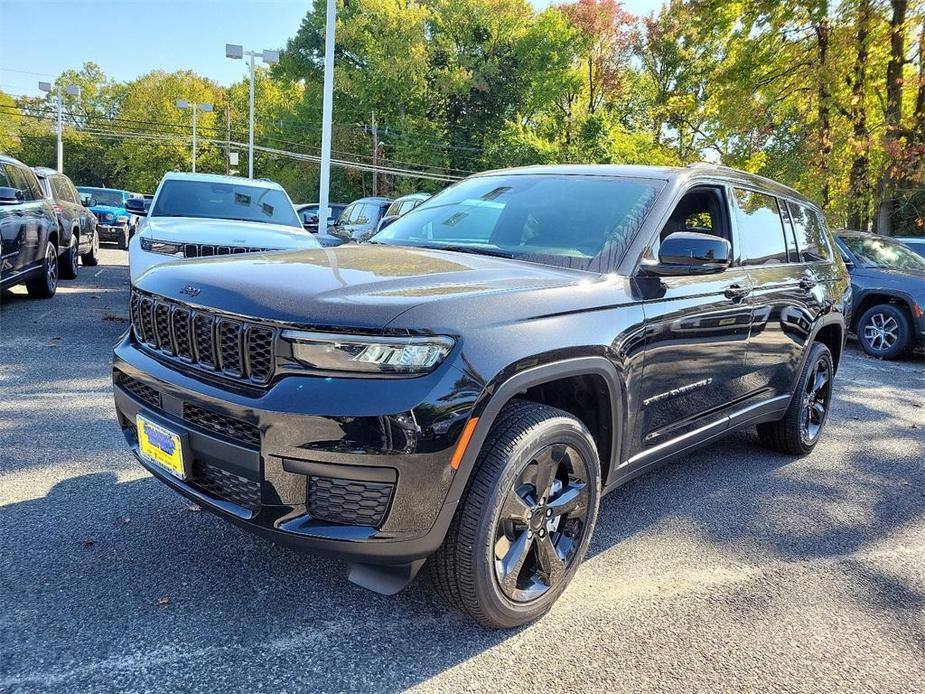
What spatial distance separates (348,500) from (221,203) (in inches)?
272

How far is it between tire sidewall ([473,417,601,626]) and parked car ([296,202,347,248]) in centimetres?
199

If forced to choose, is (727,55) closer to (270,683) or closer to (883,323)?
(883,323)

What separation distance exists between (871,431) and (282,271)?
201 inches

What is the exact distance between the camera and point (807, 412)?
478 centimetres

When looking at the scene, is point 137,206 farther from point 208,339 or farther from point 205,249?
point 208,339

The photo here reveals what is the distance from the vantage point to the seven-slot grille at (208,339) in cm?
221

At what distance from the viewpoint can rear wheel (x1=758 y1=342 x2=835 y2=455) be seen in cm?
454

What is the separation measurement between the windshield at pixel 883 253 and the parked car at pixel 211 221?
741 cm

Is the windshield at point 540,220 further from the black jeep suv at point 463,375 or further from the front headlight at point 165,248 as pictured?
the front headlight at point 165,248

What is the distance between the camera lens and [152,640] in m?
2.34

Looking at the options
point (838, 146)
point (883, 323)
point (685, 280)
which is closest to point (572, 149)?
point (838, 146)

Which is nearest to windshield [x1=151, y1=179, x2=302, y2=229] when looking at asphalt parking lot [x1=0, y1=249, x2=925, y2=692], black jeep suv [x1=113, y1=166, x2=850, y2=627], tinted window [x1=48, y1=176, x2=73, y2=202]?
tinted window [x1=48, y1=176, x2=73, y2=202]

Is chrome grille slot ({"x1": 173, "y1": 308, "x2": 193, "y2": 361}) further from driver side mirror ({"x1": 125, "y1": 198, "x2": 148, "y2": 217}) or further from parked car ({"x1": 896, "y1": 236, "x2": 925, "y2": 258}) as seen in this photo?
parked car ({"x1": 896, "y1": 236, "x2": 925, "y2": 258})

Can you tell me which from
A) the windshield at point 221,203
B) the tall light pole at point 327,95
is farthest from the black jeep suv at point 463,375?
the tall light pole at point 327,95
